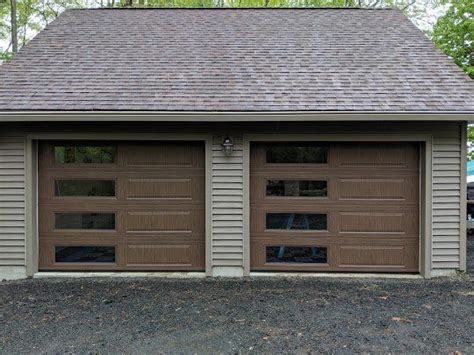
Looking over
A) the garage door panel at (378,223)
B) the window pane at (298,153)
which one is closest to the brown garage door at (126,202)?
the window pane at (298,153)

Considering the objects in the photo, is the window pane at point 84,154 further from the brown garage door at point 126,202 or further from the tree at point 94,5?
the tree at point 94,5

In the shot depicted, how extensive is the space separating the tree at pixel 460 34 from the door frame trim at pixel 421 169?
673 centimetres

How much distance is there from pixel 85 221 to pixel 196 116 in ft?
7.89

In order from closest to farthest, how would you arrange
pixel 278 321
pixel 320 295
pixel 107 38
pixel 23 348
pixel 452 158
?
pixel 23 348
pixel 278 321
pixel 320 295
pixel 452 158
pixel 107 38

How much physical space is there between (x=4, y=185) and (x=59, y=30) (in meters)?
3.70

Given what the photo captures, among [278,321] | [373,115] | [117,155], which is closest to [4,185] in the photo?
[117,155]

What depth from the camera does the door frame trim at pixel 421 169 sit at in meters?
5.63

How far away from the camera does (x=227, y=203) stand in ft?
18.8

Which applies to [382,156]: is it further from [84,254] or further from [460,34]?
[460,34]

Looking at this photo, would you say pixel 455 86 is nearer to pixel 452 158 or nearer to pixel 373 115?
pixel 452 158

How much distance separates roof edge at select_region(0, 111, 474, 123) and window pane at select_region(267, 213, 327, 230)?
1.49m

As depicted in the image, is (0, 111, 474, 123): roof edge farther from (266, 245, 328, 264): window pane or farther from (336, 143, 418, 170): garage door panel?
(266, 245, 328, 264): window pane

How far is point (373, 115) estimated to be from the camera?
5262 mm

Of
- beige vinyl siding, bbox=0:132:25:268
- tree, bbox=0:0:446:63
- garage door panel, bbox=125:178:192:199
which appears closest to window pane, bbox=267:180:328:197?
garage door panel, bbox=125:178:192:199
